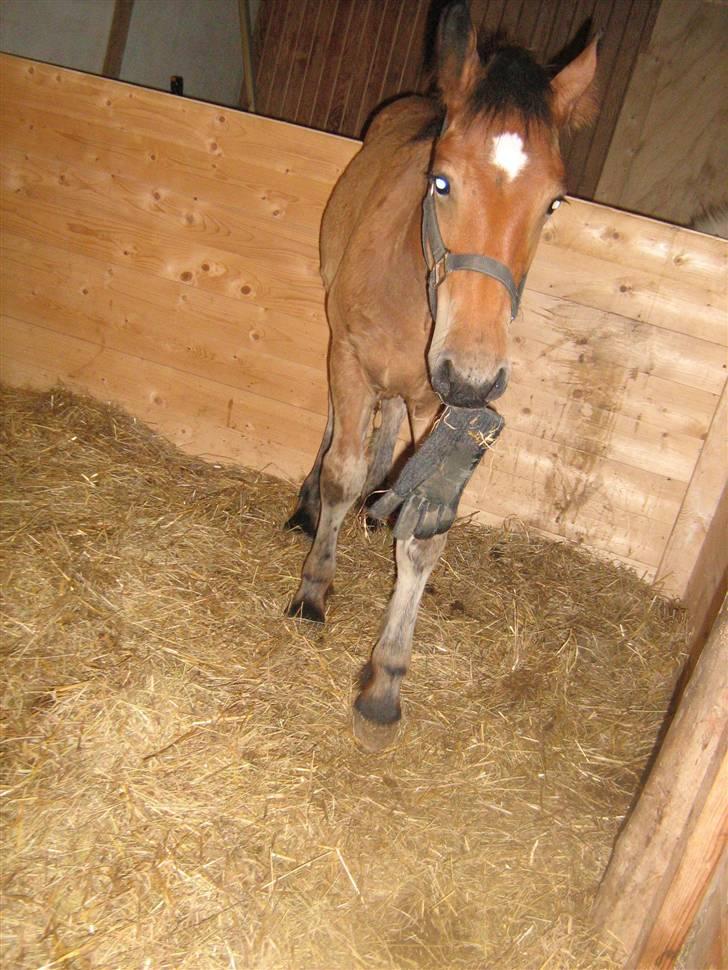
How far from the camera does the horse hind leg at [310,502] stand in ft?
10.8

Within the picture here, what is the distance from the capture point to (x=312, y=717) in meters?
2.33

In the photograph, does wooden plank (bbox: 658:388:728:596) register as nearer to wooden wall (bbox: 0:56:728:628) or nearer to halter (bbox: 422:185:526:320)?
wooden wall (bbox: 0:56:728:628)

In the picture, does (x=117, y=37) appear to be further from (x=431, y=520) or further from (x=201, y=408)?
(x=431, y=520)

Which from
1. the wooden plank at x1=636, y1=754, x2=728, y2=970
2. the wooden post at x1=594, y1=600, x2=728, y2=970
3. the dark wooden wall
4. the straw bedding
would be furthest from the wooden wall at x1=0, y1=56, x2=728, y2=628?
the dark wooden wall

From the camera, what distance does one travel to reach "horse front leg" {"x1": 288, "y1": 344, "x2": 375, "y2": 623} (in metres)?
2.63

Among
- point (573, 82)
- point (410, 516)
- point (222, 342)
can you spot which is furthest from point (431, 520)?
point (222, 342)

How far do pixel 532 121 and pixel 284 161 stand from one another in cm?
173

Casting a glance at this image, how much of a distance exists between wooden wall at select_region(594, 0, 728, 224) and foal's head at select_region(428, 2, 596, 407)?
4.66 metres

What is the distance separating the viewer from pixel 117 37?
4836 millimetres

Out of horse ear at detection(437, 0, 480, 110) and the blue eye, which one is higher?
horse ear at detection(437, 0, 480, 110)

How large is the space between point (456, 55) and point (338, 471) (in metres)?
1.36

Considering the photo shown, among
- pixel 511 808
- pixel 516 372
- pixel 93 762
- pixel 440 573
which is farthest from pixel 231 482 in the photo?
pixel 511 808

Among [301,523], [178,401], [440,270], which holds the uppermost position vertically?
[440,270]

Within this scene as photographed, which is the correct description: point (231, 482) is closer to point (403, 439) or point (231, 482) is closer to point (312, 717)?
point (403, 439)
